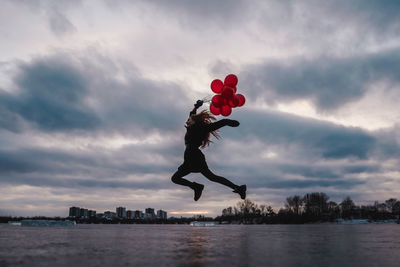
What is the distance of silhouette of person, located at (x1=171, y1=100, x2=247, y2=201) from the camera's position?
6.83 m

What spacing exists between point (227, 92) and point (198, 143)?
128 cm

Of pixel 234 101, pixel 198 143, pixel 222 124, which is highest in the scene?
pixel 234 101

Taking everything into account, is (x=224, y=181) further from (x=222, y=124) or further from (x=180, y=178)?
(x=222, y=124)

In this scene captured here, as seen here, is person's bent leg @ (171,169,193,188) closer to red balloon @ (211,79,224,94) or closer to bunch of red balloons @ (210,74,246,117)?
bunch of red balloons @ (210,74,246,117)

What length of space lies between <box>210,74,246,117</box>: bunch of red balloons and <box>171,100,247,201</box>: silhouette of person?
1.28 feet

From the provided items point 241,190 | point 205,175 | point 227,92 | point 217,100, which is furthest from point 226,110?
point 241,190

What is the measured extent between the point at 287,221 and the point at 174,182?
116503mm

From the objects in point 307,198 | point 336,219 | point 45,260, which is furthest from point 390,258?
point 336,219

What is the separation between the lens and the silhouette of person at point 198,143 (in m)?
6.83

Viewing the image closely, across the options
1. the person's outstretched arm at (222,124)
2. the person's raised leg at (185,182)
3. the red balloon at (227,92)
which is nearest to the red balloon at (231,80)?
the red balloon at (227,92)

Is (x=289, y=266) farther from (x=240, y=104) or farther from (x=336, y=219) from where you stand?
(x=336, y=219)

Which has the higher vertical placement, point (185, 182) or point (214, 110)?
point (214, 110)

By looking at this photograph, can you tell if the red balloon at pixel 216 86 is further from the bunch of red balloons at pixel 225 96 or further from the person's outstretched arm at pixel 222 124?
the person's outstretched arm at pixel 222 124

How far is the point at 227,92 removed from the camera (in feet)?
23.7
